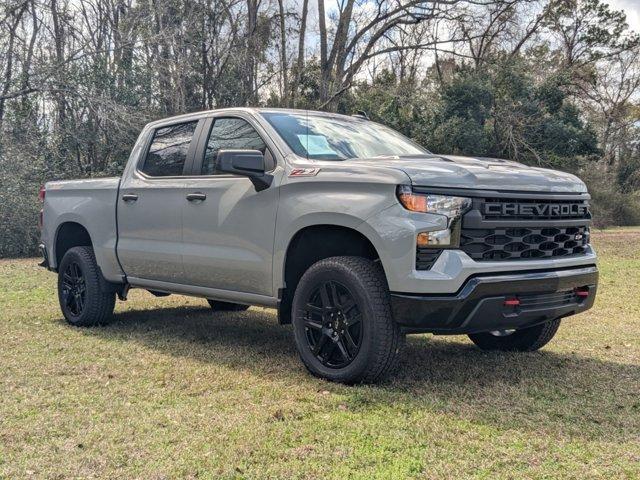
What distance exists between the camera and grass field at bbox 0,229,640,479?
332 cm

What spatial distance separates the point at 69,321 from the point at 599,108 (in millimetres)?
38622

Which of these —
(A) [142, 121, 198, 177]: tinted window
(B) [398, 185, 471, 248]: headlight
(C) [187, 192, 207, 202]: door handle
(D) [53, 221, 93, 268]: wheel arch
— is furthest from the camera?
(D) [53, 221, 93, 268]: wheel arch

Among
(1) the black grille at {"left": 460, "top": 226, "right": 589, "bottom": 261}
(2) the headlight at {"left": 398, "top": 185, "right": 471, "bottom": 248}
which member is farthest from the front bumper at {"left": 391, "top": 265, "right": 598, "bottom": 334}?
(2) the headlight at {"left": 398, "top": 185, "right": 471, "bottom": 248}

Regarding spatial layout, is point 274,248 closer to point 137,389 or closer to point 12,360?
point 137,389

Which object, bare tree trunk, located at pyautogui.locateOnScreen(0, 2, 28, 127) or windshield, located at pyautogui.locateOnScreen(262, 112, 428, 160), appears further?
bare tree trunk, located at pyautogui.locateOnScreen(0, 2, 28, 127)

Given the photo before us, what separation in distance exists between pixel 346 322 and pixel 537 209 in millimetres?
1455

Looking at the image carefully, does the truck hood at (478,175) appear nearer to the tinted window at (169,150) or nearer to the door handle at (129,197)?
the tinted window at (169,150)

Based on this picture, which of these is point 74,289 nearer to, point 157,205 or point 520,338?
point 157,205

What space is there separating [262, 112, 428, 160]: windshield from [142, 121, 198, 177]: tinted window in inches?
37.5

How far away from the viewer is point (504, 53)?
2683cm

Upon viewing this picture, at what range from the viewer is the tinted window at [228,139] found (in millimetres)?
5393

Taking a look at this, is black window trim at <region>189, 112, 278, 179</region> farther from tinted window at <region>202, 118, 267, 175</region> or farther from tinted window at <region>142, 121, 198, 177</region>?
tinted window at <region>142, 121, 198, 177</region>

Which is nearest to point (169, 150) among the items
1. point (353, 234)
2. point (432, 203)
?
point (353, 234)

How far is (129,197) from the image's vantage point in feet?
20.8
